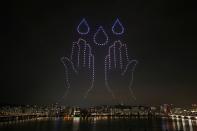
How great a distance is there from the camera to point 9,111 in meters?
196

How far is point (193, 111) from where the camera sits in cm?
19875

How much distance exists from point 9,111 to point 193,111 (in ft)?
416
